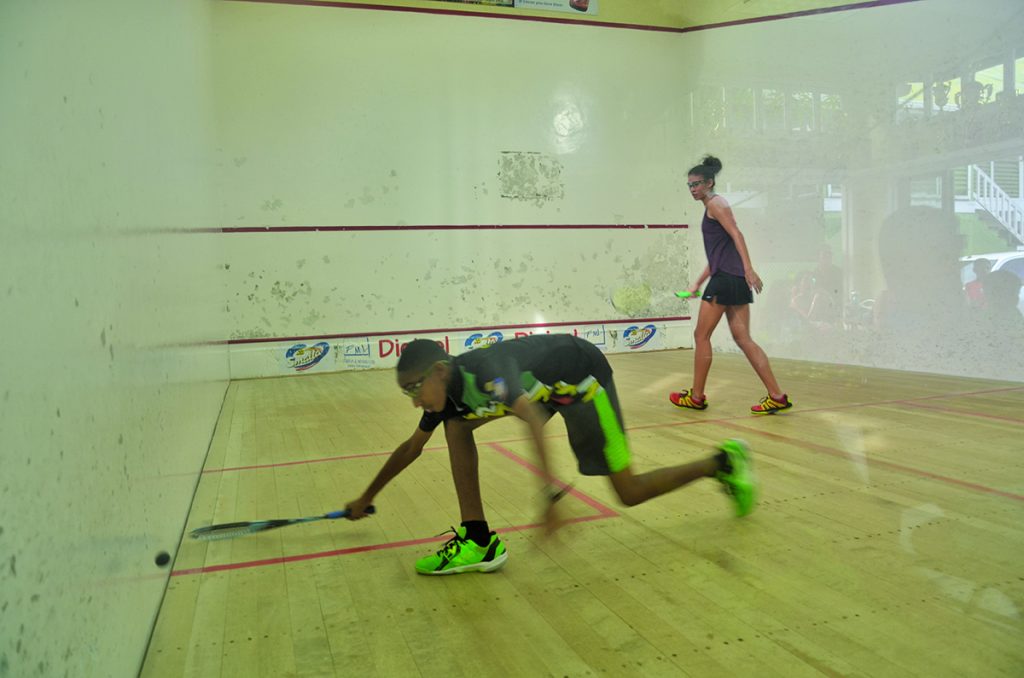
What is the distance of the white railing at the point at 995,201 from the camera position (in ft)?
13.5

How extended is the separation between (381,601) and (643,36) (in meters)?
6.12

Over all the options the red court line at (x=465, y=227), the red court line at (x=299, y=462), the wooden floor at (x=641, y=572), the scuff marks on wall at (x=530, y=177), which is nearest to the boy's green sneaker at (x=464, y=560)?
the wooden floor at (x=641, y=572)

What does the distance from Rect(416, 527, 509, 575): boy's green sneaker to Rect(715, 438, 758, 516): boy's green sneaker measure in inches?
22.1

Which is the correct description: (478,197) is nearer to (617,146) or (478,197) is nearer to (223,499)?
(617,146)

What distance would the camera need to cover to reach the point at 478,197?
6.15 metres

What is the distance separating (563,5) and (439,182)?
71.9 inches

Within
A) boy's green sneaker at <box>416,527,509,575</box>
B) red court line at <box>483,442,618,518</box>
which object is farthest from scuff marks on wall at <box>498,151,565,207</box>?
boy's green sneaker at <box>416,527,509,575</box>

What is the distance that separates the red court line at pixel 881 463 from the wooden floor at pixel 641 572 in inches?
0.4

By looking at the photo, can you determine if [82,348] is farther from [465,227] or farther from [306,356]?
[465,227]

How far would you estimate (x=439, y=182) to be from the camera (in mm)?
6031

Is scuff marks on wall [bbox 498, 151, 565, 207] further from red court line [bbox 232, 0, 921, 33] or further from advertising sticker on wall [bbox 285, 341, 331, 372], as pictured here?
advertising sticker on wall [bbox 285, 341, 331, 372]

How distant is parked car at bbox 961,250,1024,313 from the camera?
162 inches

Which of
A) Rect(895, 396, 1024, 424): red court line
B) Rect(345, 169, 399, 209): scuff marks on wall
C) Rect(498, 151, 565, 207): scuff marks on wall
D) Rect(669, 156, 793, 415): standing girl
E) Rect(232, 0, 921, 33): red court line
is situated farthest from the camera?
Rect(498, 151, 565, 207): scuff marks on wall

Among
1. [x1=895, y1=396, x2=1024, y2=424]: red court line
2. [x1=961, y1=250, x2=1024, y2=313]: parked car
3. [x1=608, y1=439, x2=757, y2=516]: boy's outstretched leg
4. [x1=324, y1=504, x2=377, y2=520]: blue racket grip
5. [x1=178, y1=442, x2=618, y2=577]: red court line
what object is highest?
[x1=961, y1=250, x2=1024, y2=313]: parked car
